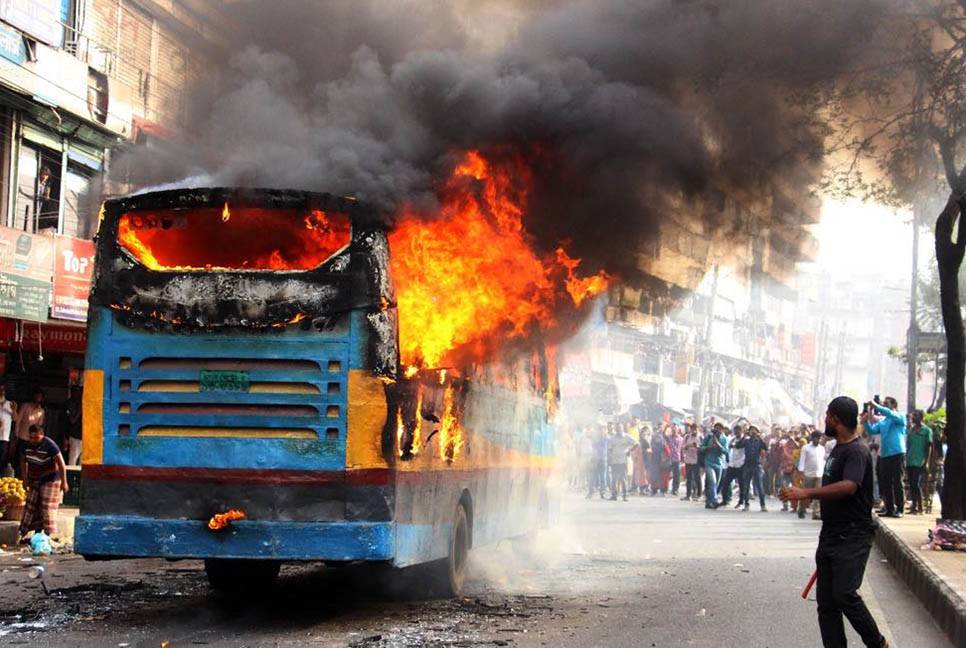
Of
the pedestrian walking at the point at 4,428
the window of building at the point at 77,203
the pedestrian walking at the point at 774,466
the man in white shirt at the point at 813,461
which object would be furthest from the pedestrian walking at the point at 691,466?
the pedestrian walking at the point at 4,428

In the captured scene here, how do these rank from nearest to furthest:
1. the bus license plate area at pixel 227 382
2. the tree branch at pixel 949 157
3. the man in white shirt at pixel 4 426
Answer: the bus license plate area at pixel 227 382, the tree branch at pixel 949 157, the man in white shirt at pixel 4 426

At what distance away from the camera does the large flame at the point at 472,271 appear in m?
10.2

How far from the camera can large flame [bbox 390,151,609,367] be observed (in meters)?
10.2

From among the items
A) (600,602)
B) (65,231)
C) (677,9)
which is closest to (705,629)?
(600,602)

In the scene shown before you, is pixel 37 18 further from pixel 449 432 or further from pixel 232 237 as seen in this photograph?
pixel 449 432

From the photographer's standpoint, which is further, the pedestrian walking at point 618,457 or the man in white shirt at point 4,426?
the pedestrian walking at point 618,457

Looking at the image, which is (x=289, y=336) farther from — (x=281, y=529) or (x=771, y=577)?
(x=771, y=577)

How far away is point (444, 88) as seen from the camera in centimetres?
1156

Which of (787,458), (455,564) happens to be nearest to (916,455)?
(787,458)

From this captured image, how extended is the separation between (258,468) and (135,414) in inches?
38.8

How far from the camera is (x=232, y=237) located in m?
9.80

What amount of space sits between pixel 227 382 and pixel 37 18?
14808 mm

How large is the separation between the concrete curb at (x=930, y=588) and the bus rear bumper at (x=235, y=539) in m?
4.07

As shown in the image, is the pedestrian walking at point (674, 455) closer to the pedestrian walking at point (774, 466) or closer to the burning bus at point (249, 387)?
the pedestrian walking at point (774, 466)
